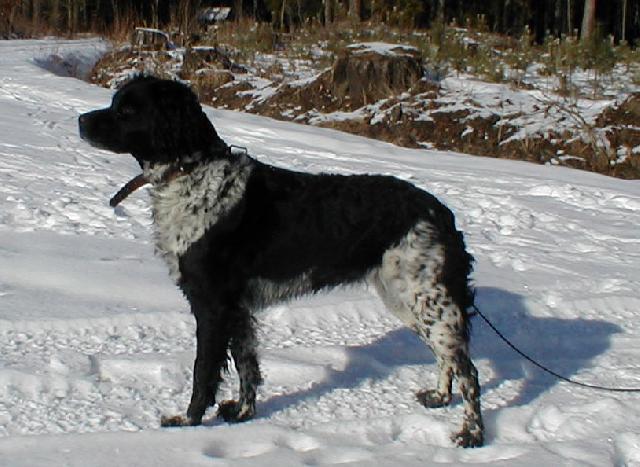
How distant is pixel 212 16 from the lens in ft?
72.4

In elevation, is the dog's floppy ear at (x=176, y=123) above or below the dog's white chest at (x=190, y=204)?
above

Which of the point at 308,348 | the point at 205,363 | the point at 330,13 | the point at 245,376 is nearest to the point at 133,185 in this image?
the point at 205,363

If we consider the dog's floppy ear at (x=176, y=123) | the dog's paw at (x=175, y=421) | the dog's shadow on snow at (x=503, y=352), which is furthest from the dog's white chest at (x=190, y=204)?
the dog's shadow on snow at (x=503, y=352)

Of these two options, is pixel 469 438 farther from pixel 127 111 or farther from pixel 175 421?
pixel 127 111

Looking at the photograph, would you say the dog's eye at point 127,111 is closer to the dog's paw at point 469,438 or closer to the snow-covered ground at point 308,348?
the snow-covered ground at point 308,348

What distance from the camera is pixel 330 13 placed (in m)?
22.8

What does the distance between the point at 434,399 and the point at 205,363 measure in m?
1.12

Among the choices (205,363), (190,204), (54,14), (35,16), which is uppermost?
(54,14)

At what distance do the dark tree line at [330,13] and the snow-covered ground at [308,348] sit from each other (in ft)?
32.3

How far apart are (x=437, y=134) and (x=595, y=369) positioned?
702cm

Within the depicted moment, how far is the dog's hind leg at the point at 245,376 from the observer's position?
3.97 meters

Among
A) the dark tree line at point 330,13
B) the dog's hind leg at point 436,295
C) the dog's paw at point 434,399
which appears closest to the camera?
the dog's hind leg at point 436,295

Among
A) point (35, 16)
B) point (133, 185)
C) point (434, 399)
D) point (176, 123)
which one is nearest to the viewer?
point (176, 123)

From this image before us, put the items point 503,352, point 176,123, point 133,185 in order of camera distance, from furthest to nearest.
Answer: point 503,352 → point 133,185 → point 176,123
